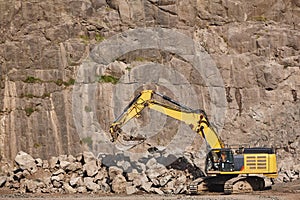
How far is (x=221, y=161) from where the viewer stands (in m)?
27.7

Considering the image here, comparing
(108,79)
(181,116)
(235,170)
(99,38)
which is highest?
(99,38)

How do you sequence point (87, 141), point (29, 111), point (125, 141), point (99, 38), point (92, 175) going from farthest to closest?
point (99, 38)
point (29, 111)
point (87, 141)
point (125, 141)
point (92, 175)

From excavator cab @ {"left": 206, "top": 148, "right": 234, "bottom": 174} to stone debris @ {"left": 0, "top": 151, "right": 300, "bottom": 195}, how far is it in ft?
7.05

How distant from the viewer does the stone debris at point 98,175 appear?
29.4 meters

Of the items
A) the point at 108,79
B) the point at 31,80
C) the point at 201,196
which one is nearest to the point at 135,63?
the point at 108,79

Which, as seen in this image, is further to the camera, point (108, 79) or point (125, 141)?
point (108, 79)

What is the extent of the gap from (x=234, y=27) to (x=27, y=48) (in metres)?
11.5

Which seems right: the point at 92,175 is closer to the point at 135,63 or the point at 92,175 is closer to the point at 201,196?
the point at 201,196

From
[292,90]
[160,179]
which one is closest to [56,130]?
[160,179]

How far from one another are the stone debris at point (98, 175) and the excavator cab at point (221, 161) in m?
2.15

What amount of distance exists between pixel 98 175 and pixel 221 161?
5.99 meters

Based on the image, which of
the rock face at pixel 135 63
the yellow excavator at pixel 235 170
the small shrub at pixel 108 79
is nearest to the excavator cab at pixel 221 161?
the yellow excavator at pixel 235 170

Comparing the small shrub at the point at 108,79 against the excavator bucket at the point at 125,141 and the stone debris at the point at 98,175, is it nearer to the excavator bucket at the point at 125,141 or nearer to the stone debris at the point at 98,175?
the excavator bucket at the point at 125,141

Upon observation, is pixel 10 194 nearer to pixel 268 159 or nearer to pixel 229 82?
pixel 268 159
